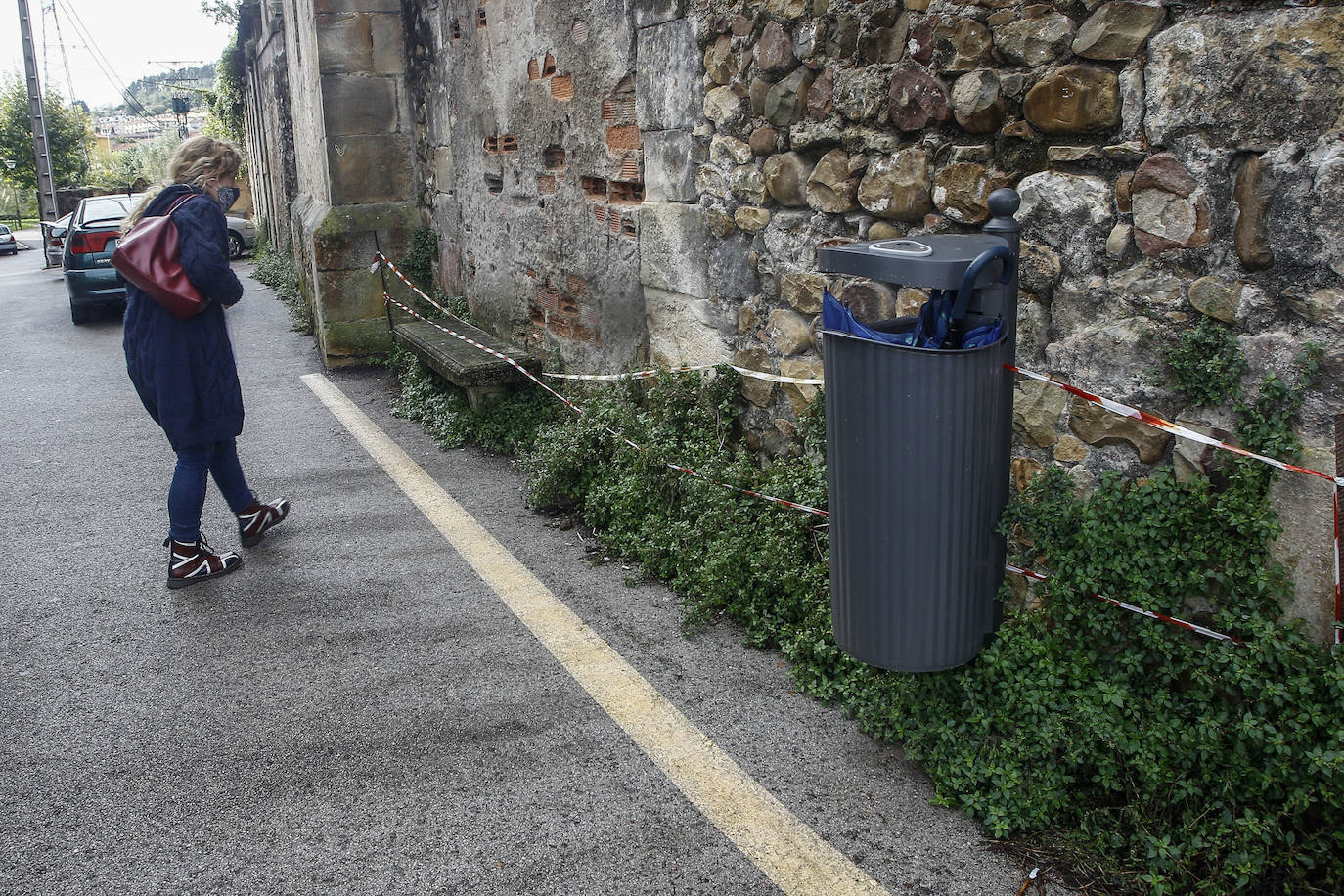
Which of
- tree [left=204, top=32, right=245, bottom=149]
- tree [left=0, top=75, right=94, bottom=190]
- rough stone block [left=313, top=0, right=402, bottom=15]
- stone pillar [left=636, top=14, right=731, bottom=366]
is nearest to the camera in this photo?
stone pillar [left=636, top=14, right=731, bottom=366]

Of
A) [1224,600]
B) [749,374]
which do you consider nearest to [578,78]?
[749,374]

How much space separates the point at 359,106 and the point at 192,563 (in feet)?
16.2

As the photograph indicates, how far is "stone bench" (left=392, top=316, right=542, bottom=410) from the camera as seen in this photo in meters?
5.62

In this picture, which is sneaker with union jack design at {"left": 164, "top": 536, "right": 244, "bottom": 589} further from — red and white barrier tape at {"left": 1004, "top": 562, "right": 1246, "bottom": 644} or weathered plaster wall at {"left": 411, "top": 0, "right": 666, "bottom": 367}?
red and white barrier tape at {"left": 1004, "top": 562, "right": 1246, "bottom": 644}

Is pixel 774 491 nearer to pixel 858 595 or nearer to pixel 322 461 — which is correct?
pixel 858 595

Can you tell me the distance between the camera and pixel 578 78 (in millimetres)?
5012

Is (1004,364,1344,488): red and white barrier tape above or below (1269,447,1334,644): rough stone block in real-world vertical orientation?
above

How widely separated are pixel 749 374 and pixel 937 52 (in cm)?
152

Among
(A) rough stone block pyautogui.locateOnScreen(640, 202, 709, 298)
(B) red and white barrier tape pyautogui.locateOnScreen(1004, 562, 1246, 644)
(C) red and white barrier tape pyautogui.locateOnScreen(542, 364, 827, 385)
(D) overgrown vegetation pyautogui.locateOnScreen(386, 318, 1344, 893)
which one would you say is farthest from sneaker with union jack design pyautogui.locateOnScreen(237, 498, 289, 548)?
(B) red and white barrier tape pyautogui.locateOnScreen(1004, 562, 1246, 644)

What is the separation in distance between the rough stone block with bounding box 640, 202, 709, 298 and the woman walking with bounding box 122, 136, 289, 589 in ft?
5.81

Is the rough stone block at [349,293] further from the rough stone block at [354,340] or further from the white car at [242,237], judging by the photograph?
the white car at [242,237]

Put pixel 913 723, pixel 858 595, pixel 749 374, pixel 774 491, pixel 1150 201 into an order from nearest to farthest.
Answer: pixel 1150 201, pixel 858 595, pixel 913 723, pixel 774 491, pixel 749 374

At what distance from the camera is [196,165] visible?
416 cm

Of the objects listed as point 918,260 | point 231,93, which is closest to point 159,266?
point 918,260
